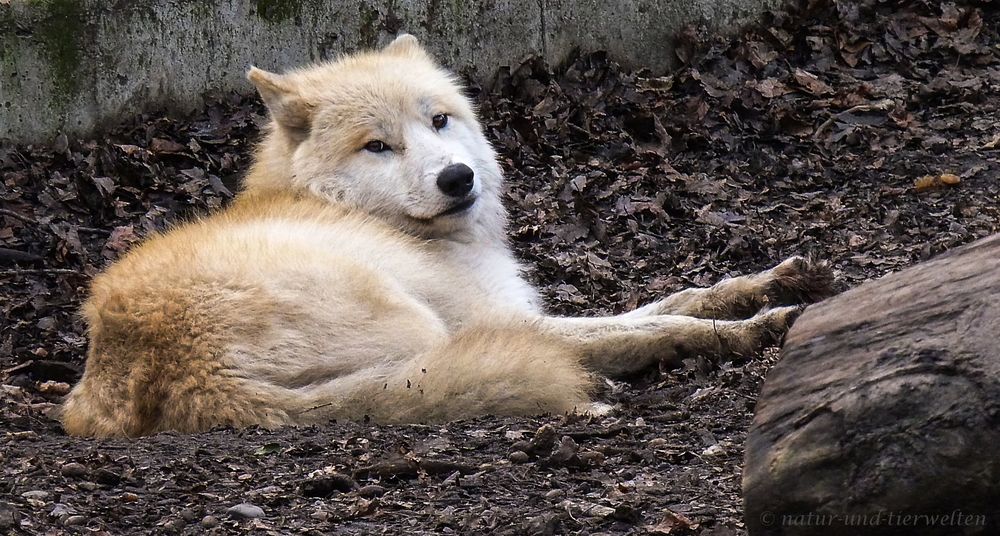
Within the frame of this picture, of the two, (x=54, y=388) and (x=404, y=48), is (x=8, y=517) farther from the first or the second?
(x=404, y=48)

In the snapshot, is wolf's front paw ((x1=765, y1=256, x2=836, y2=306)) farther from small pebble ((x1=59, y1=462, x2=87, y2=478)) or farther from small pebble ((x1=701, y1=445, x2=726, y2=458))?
small pebble ((x1=59, y1=462, x2=87, y2=478))

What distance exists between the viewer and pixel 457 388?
4184 mm

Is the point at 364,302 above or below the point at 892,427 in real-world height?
below

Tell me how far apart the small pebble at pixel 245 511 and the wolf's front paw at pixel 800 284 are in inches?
108

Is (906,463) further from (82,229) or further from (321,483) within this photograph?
(82,229)

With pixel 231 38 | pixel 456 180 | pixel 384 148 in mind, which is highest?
pixel 231 38

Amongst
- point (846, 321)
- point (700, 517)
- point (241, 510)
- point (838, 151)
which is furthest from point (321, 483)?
point (838, 151)

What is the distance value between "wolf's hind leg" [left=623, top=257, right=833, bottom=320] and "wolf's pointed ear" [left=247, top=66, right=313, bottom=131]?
1.85 metres

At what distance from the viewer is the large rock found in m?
2.16

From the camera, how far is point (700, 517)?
2953mm

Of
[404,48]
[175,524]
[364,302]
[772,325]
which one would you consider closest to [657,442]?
[772,325]

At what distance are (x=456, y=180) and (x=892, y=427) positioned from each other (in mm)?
3346

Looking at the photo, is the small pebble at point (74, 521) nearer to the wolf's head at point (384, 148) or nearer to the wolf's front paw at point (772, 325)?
the wolf's head at point (384, 148)

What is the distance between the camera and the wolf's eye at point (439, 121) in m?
5.64
